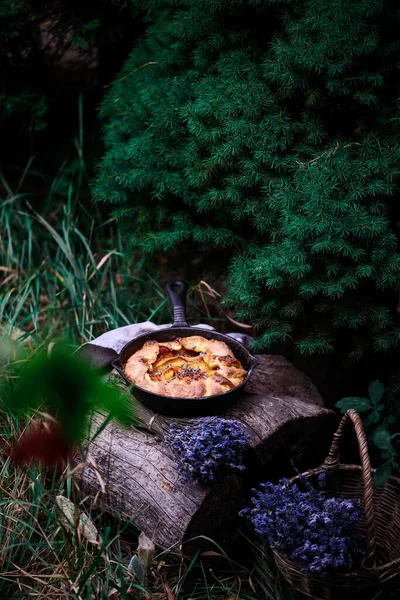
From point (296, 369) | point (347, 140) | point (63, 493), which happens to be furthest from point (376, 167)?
point (63, 493)

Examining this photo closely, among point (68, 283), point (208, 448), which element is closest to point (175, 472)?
point (208, 448)

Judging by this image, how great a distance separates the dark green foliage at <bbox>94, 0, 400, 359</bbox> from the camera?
7.25 ft

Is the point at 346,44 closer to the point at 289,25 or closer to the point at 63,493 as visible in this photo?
the point at 289,25

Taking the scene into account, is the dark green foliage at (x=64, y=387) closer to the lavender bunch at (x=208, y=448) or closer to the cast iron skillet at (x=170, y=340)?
the cast iron skillet at (x=170, y=340)

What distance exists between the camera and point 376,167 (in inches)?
86.8

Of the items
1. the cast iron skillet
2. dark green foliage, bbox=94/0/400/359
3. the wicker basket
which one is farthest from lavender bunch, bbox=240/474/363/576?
dark green foliage, bbox=94/0/400/359

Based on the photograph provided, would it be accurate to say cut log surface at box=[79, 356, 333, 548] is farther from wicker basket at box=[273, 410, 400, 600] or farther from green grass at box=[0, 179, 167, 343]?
green grass at box=[0, 179, 167, 343]

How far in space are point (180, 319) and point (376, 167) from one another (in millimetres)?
1089

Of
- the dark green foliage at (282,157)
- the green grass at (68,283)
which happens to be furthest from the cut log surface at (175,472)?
the green grass at (68,283)

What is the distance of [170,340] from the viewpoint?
2.55 metres

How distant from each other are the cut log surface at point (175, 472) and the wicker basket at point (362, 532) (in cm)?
20

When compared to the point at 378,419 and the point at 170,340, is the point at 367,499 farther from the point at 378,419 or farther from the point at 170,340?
the point at 170,340

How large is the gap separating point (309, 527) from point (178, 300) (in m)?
1.19

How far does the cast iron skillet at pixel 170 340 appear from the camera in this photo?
6.88 ft
